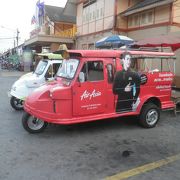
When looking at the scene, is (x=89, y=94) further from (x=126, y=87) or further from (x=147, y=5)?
(x=147, y=5)

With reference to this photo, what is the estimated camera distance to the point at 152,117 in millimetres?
8008

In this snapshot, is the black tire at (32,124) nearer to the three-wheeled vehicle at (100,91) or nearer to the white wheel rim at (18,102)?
the three-wheeled vehicle at (100,91)

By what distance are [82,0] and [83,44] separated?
413 centimetres

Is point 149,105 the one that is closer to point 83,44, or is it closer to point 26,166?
point 26,166

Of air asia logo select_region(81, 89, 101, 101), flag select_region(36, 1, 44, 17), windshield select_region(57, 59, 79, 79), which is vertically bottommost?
air asia logo select_region(81, 89, 101, 101)

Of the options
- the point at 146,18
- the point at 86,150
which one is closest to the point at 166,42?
the point at 86,150

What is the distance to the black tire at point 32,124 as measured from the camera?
706 cm

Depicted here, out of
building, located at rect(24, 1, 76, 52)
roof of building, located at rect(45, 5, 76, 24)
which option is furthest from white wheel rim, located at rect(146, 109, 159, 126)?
roof of building, located at rect(45, 5, 76, 24)

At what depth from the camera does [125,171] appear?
4.98m

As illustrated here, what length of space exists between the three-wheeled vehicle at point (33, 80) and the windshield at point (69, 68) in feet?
5.78

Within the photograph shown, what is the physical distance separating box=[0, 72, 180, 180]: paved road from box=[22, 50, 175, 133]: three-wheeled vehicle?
0.46m

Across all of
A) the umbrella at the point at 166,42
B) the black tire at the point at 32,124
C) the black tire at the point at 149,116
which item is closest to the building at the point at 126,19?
the umbrella at the point at 166,42

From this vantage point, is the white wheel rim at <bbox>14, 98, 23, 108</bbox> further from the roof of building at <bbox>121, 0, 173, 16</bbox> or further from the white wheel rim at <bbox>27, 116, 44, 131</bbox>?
the roof of building at <bbox>121, 0, 173, 16</bbox>

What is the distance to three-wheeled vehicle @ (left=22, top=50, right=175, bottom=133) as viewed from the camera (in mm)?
6688
